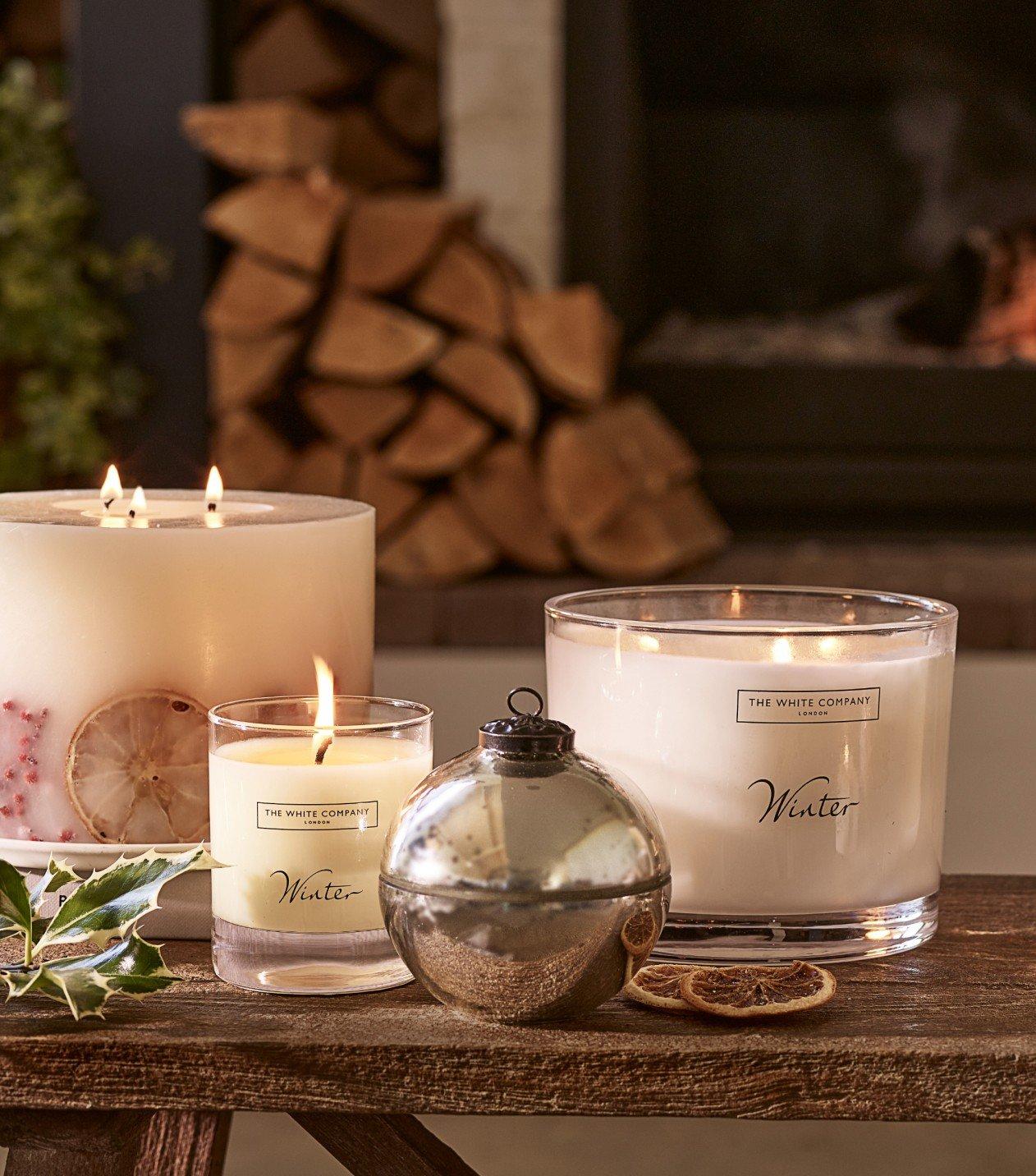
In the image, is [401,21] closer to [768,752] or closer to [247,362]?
[247,362]

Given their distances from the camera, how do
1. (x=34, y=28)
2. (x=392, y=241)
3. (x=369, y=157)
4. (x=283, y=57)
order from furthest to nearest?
(x=34, y=28) → (x=369, y=157) → (x=283, y=57) → (x=392, y=241)

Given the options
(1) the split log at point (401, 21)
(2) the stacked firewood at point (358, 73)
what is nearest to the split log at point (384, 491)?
(2) the stacked firewood at point (358, 73)

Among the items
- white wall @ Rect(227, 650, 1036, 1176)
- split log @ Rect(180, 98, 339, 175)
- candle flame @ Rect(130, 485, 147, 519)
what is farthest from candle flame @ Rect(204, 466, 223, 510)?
split log @ Rect(180, 98, 339, 175)

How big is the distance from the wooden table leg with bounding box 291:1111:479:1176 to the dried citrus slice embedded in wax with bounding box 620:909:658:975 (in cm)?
12

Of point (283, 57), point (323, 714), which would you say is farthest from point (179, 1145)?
point (283, 57)

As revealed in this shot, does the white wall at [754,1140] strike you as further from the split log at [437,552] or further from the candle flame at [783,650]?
the candle flame at [783,650]

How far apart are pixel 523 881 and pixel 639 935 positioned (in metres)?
0.04

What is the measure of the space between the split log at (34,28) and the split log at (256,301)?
0.70 metres

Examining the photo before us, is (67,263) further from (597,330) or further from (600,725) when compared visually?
(600,725)

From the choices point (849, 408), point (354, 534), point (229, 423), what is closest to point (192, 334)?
point (229, 423)

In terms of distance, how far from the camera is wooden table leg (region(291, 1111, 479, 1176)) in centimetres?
51

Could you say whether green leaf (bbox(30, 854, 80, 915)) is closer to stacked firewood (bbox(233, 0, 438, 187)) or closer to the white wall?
the white wall

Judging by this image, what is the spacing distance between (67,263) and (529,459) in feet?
2.05

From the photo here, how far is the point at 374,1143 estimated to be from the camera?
0.52 metres
